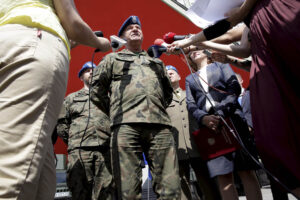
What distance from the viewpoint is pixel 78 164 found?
281 cm

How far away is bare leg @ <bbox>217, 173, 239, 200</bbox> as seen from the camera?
204cm

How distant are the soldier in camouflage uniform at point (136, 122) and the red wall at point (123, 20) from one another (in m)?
2.43

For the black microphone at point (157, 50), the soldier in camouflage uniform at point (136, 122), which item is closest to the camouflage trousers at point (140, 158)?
the soldier in camouflage uniform at point (136, 122)

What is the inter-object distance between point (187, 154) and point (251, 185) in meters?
0.75

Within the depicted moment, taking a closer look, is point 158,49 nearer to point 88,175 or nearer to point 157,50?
point 157,50

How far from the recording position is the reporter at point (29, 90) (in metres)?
0.72

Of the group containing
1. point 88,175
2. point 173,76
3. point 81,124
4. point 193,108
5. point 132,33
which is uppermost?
point 132,33

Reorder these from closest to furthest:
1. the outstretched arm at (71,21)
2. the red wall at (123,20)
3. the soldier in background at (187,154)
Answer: the outstretched arm at (71,21), the soldier in background at (187,154), the red wall at (123,20)

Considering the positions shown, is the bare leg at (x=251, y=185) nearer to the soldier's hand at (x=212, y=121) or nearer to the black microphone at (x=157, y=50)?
the soldier's hand at (x=212, y=121)

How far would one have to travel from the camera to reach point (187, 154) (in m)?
2.67

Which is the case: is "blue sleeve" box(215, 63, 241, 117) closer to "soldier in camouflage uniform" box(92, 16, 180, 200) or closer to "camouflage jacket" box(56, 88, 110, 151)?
"soldier in camouflage uniform" box(92, 16, 180, 200)

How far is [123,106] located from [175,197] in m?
0.77

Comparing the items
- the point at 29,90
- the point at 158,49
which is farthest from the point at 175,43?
the point at 29,90

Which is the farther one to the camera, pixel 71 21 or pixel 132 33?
pixel 132 33
